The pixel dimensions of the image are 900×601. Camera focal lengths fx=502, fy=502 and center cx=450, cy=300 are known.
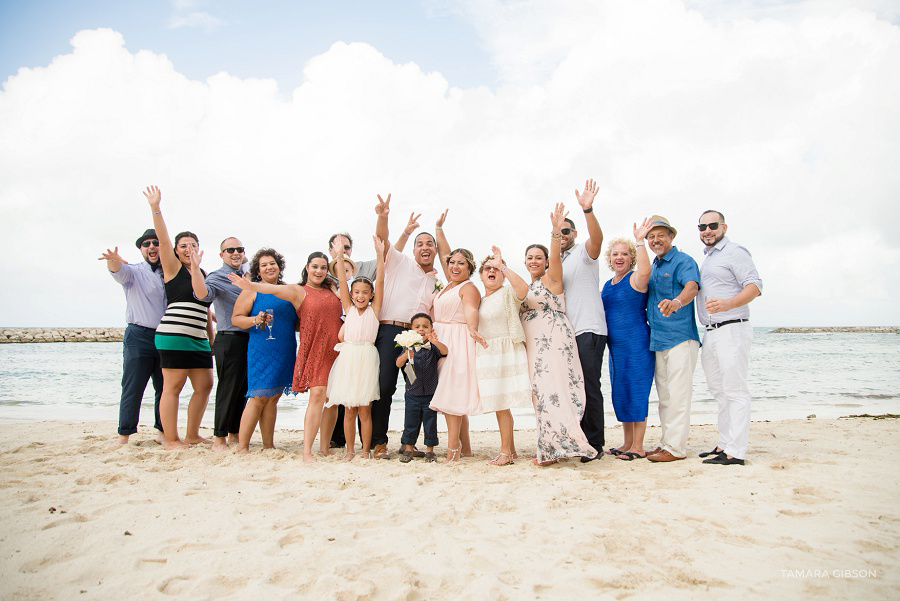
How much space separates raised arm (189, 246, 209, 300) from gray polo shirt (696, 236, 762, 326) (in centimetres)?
506

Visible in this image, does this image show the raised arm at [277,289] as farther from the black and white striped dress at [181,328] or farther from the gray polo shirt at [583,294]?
the gray polo shirt at [583,294]

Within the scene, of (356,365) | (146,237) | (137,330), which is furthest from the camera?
(146,237)

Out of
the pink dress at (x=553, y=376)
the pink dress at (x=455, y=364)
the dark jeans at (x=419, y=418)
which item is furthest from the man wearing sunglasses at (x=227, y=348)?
the pink dress at (x=553, y=376)

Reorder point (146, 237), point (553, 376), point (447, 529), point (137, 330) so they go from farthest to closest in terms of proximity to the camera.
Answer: point (146, 237)
point (137, 330)
point (553, 376)
point (447, 529)

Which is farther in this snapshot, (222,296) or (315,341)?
(222,296)

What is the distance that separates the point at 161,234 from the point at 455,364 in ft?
10.9

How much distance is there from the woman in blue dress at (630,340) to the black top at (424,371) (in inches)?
72.6

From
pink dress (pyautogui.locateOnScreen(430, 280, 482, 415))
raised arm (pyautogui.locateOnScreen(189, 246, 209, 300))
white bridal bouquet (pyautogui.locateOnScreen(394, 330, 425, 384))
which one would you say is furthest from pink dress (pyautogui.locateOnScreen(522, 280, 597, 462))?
raised arm (pyautogui.locateOnScreen(189, 246, 209, 300))

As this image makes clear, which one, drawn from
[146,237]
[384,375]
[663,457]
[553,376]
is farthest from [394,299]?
[663,457]

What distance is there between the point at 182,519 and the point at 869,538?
164 inches

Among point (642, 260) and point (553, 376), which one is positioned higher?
point (642, 260)

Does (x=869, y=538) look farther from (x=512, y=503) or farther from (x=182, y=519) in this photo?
(x=182, y=519)

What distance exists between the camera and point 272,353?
5199 mm

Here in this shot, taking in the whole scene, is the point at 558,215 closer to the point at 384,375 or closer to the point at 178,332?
the point at 384,375
